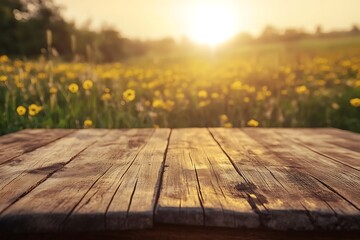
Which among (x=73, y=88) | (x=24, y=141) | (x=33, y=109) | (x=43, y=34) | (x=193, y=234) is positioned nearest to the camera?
(x=193, y=234)

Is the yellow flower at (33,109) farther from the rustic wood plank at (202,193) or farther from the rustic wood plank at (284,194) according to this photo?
the rustic wood plank at (284,194)

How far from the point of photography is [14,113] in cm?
424

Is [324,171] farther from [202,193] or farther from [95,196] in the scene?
[95,196]

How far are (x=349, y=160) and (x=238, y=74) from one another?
15.9 ft

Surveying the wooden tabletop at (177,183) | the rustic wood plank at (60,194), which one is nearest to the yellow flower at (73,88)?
the wooden tabletop at (177,183)

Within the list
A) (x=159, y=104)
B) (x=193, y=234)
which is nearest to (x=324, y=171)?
(x=193, y=234)

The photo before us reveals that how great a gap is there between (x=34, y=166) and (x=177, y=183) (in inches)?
29.5

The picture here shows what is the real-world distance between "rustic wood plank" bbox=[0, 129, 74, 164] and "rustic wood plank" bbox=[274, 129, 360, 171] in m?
1.64

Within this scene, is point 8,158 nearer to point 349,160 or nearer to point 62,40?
point 349,160

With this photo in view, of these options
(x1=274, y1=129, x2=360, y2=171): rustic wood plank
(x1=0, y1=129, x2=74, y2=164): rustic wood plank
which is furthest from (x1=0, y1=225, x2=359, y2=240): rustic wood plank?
(x1=0, y1=129, x2=74, y2=164): rustic wood plank

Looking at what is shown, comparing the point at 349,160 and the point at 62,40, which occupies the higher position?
the point at 62,40

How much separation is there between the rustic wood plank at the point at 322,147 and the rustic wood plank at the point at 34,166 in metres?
1.36

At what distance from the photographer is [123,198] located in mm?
1504

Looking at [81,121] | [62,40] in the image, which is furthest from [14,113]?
[62,40]
